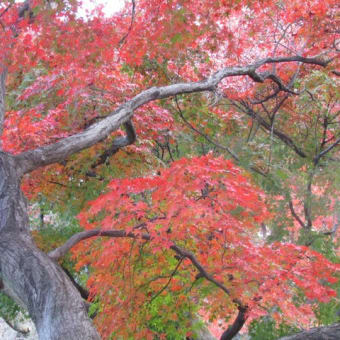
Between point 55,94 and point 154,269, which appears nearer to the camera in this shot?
point 154,269

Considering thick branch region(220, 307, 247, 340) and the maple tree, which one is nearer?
the maple tree

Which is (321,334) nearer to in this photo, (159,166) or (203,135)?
(159,166)

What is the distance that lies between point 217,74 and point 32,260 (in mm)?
3668

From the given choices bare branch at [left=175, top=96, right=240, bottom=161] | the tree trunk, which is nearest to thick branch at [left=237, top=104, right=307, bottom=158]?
bare branch at [left=175, top=96, right=240, bottom=161]

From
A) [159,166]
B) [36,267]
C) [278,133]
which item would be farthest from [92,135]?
[278,133]

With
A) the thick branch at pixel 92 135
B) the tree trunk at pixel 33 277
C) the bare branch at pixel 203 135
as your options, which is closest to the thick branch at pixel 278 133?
the bare branch at pixel 203 135

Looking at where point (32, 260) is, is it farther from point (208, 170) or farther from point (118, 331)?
point (118, 331)

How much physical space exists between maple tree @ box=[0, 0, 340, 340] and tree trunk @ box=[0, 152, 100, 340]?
0.01 m

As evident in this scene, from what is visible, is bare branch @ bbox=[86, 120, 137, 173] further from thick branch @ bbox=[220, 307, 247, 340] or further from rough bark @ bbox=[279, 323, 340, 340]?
rough bark @ bbox=[279, 323, 340, 340]

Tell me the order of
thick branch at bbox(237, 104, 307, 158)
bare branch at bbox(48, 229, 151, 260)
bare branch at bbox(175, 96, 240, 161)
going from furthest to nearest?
thick branch at bbox(237, 104, 307, 158) → bare branch at bbox(175, 96, 240, 161) → bare branch at bbox(48, 229, 151, 260)

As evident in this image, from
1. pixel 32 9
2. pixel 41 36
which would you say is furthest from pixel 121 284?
pixel 41 36

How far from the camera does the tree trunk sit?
2.19 metres

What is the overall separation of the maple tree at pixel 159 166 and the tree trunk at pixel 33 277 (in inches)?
0.4

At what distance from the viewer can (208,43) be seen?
6801 mm
